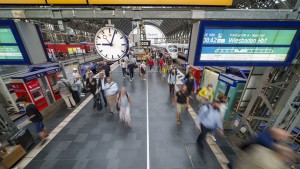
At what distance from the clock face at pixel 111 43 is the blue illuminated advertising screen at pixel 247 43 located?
1.74 m

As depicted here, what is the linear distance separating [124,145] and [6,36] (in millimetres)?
4086

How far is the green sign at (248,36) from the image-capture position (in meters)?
2.62

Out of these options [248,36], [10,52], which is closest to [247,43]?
[248,36]

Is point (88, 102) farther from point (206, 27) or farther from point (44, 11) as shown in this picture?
point (206, 27)

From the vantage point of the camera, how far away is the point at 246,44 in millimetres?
2746

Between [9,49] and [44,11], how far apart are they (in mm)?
1299

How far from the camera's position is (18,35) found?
7.31ft

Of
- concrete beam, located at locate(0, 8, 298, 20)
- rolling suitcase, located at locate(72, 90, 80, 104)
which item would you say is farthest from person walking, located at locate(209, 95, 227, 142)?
rolling suitcase, located at locate(72, 90, 80, 104)

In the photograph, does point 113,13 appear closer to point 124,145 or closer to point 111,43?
point 111,43

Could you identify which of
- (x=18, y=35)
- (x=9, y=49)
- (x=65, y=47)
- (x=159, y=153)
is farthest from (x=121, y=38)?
(x=65, y=47)

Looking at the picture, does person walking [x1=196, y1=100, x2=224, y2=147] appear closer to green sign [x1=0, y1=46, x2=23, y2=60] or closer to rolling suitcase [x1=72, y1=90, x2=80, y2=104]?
green sign [x1=0, y1=46, x2=23, y2=60]

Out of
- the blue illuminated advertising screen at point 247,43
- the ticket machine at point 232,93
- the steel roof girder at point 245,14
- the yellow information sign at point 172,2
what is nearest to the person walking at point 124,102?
the blue illuminated advertising screen at point 247,43

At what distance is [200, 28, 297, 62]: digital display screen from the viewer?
2.64m

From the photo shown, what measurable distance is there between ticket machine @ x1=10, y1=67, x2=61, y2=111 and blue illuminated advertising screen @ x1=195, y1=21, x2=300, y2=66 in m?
7.31
